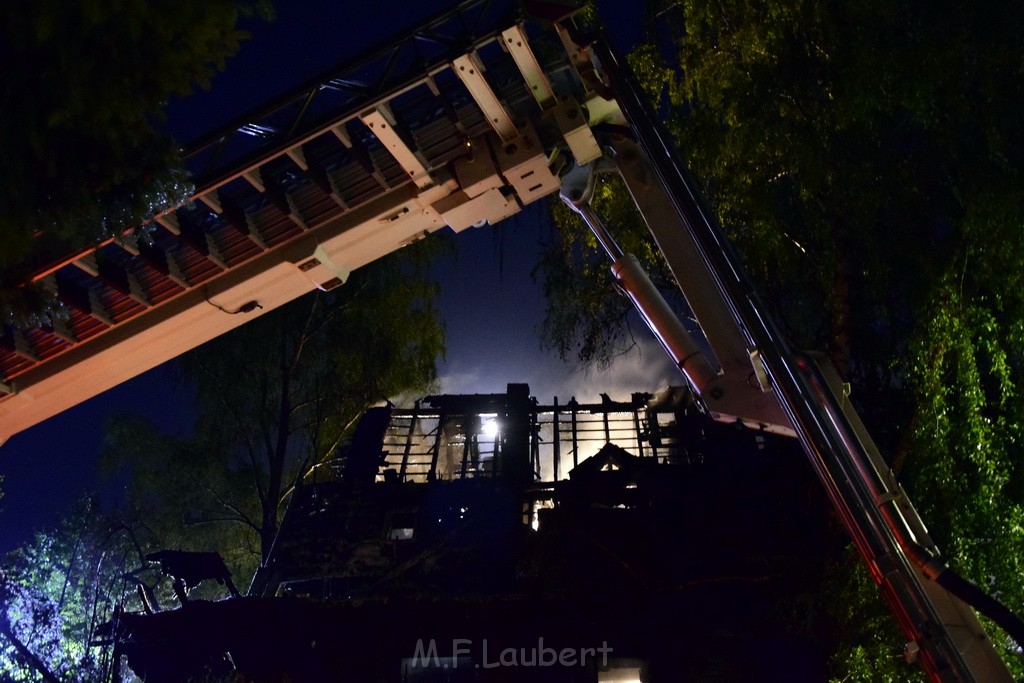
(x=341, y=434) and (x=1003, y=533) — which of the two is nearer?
(x=1003, y=533)

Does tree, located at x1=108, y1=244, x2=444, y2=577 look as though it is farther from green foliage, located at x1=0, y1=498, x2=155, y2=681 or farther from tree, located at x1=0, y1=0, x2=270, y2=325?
tree, located at x1=0, y1=0, x2=270, y2=325

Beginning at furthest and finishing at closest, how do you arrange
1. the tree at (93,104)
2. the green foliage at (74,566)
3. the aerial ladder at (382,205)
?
the green foliage at (74,566) < the aerial ladder at (382,205) < the tree at (93,104)

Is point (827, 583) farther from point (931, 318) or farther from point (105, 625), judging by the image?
point (105, 625)

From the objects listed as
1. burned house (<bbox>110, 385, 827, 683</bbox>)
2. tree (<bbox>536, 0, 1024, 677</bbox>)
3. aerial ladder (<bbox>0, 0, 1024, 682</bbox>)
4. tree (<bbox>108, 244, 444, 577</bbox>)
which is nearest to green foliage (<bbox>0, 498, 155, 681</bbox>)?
tree (<bbox>108, 244, 444, 577</bbox>)

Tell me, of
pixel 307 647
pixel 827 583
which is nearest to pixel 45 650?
pixel 307 647

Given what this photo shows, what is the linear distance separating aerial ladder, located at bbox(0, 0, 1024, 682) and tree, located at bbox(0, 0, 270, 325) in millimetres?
697

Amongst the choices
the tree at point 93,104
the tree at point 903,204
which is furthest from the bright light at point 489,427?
the tree at point 93,104

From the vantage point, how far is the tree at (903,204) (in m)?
8.00

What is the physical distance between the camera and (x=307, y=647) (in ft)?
44.5

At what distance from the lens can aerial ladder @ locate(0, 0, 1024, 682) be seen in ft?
18.9

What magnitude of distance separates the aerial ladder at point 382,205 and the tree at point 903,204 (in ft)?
12.1

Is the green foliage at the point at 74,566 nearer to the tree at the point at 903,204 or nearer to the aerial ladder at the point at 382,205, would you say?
the aerial ladder at the point at 382,205

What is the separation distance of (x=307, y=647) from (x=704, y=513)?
760 cm

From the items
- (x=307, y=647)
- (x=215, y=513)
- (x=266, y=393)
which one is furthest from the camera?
(x=215, y=513)
